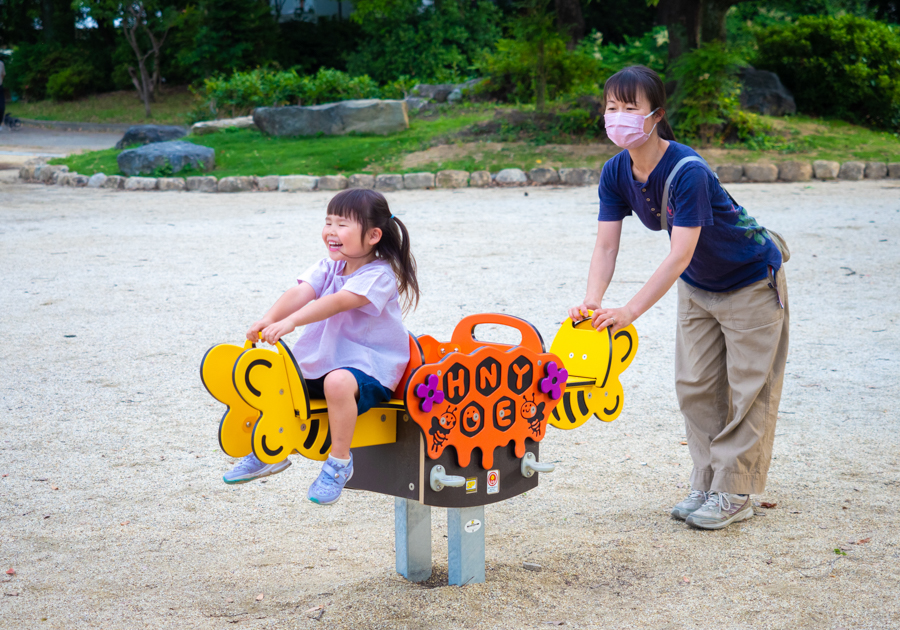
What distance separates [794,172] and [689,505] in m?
9.99

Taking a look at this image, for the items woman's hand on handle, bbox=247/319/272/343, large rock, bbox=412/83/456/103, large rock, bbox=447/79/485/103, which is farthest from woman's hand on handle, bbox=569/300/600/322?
large rock, bbox=412/83/456/103

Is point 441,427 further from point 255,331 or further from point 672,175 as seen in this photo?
point 672,175

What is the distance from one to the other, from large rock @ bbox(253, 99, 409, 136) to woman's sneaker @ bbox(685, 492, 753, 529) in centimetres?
1188

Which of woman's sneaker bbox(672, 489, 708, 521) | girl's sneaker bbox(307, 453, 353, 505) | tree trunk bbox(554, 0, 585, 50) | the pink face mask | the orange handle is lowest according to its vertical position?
woman's sneaker bbox(672, 489, 708, 521)

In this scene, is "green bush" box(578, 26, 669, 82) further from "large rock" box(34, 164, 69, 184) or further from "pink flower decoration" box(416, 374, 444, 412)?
→ "pink flower decoration" box(416, 374, 444, 412)

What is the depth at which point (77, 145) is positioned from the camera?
17.8 metres

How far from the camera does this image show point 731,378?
2.75m

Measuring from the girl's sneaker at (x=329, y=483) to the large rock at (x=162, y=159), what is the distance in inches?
433

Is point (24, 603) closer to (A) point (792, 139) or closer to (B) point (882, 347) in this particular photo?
(B) point (882, 347)

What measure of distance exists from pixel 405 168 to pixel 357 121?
254 cm

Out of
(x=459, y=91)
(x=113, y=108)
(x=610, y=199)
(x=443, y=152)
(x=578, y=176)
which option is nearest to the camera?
(x=610, y=199)

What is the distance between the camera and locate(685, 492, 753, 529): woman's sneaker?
271 cm

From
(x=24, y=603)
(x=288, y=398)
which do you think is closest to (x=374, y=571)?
(x=288, y=398)

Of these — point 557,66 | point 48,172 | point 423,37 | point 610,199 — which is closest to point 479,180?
point 557,66
